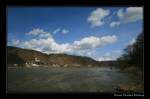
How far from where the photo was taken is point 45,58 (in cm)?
483

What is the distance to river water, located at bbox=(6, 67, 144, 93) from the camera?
4.80 meters

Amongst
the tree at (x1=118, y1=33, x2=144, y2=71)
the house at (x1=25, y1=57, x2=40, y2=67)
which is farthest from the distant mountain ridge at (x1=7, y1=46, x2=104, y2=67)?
the tree at (x1=118, y1=33, x2=144, y2=71)

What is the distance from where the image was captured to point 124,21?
15.8 feet

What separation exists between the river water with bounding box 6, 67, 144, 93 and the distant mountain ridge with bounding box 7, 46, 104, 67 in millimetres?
53

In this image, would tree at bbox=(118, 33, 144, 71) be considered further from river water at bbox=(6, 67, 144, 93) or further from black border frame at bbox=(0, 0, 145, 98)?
black border frame at bbox=(0, 0, 145, 98)

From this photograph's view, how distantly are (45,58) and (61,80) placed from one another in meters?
0.24

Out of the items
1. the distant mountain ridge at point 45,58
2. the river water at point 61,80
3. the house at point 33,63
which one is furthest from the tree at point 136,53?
the house at point 33,63

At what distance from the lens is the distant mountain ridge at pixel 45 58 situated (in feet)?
15.7

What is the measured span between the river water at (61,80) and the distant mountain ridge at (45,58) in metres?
0.05
